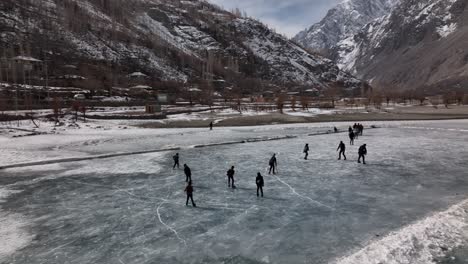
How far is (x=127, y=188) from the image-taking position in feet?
69.4

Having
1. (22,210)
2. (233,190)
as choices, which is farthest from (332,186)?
(22,210)

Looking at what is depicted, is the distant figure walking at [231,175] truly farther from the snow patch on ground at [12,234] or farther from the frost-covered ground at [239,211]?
the snow patch on ground at [12,234]

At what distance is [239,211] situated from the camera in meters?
16.8

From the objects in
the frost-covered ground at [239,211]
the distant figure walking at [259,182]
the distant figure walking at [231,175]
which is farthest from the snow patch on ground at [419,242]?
the distant figure walking at [231,175]

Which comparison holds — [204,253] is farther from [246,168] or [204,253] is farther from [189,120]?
[189,120]

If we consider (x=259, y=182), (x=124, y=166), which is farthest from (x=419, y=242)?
(x=124, y=166)

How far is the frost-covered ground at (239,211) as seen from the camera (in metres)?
12.5

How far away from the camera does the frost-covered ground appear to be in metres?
12.5

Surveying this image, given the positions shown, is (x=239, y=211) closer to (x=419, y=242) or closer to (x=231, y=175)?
(x=231, y=175)

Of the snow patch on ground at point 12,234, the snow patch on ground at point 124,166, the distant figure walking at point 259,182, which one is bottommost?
the snow patch on ground at point 12,234

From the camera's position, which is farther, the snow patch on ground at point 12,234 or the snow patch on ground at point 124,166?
the snow patch on ground at point 124,166

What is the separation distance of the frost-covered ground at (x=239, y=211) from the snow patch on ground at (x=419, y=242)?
0.04 meters

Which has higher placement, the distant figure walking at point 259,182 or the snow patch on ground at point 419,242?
the distant figure walking at point 259,182

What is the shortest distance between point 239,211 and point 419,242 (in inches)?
296
